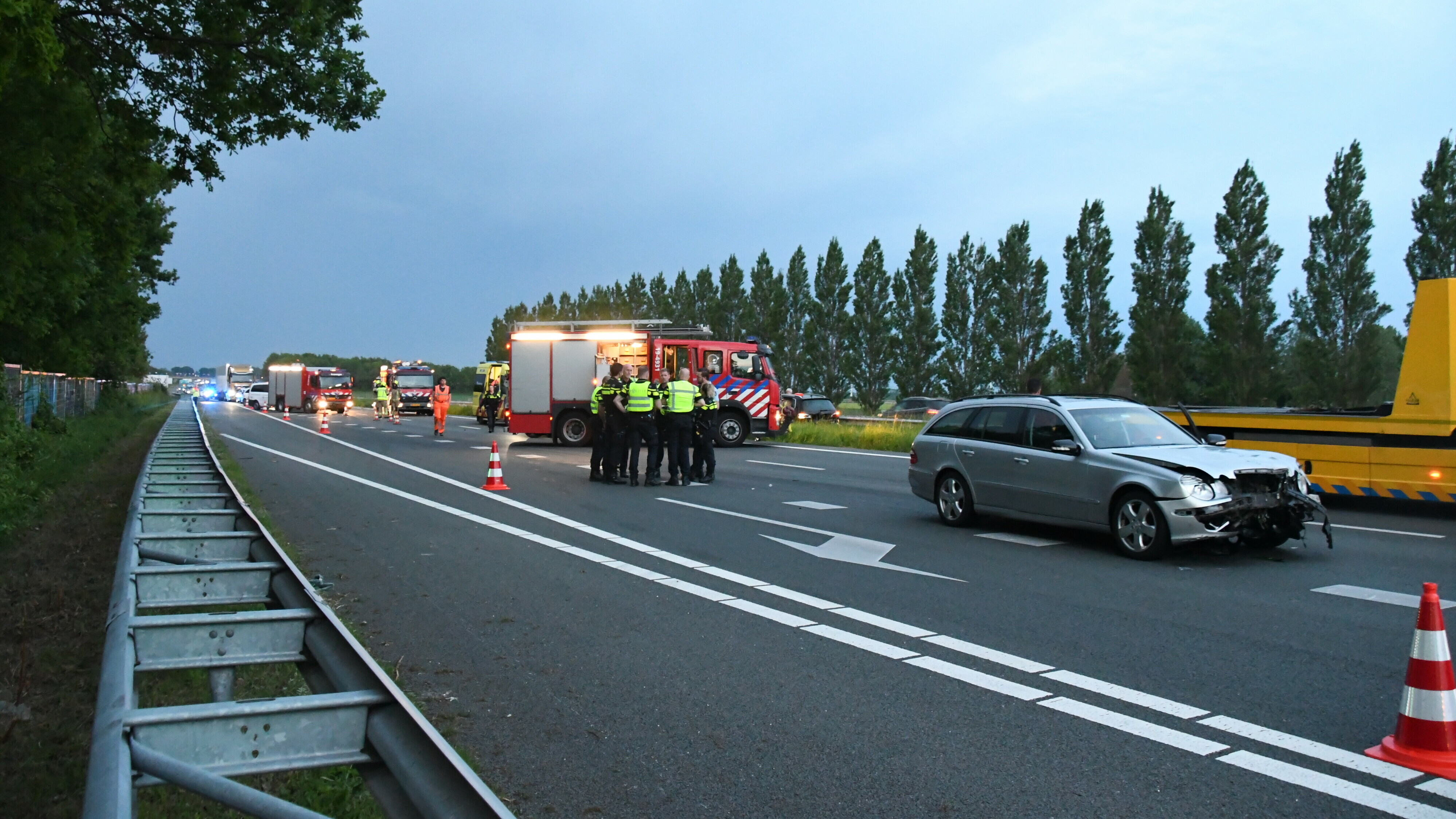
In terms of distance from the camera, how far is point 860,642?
6.75 meters

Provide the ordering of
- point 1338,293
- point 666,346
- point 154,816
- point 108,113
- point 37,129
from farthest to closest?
point 1338,293
point 666,346
point 108,113
point 37,129
point 154,816

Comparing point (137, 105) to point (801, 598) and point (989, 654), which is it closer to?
point (801, 598)

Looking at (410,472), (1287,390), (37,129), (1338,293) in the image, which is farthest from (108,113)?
(1287,390)

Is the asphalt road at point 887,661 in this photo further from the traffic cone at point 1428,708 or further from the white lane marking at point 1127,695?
the traffic cone at point 1428,708

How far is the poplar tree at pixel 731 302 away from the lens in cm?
6862

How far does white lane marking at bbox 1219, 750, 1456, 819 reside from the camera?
159 inches

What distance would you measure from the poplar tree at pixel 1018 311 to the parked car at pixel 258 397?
155ft

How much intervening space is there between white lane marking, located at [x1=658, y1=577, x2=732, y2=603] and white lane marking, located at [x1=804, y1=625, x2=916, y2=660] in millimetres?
1094

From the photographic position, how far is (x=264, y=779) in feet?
14.2

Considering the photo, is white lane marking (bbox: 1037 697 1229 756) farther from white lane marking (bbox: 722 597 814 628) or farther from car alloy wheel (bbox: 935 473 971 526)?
car alloy wheel (bbox: 935 473 971 526)

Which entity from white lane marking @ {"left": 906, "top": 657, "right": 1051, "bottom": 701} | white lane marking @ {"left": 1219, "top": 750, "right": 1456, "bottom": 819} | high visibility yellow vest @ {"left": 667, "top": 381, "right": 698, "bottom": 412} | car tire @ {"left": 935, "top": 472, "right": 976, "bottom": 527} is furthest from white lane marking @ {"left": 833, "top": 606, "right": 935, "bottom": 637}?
high visibility yellow vest @ {"left": 667, "top": 381, "right": 698, "bottom": 412}

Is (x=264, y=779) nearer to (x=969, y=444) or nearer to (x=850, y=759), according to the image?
(x=850, y=759)

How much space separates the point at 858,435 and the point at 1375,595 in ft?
66.6

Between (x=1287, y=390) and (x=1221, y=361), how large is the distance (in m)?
4.61
